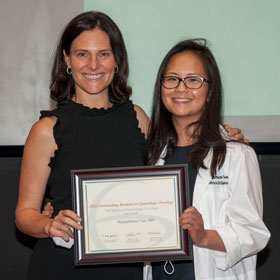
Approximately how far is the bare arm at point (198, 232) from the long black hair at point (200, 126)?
296 mm

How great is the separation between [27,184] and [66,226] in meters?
0.41

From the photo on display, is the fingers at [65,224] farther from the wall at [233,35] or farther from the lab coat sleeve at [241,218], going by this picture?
the wall at [233,35]

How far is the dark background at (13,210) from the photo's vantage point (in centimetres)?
344

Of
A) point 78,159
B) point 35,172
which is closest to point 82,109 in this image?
point 78,159

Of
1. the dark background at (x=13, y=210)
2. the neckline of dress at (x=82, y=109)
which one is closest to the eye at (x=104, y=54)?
the neckline of dress at (x=82, y=109)

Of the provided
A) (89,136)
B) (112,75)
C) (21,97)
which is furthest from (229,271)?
(21,97)

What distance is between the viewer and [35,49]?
348 centimetres

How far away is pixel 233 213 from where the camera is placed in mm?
2291

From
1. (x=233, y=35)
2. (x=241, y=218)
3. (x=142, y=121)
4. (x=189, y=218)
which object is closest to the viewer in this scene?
(x=189, y=218)

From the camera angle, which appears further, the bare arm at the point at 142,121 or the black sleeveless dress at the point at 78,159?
the bare arm at the point at 142,121

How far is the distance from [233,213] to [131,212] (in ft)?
1.63

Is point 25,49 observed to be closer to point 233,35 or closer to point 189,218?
point 233,35

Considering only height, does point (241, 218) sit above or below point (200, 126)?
below

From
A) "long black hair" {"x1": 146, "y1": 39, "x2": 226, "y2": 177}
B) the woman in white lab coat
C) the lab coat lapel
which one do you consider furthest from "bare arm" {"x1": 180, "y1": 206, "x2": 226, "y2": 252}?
"long black hair" {"x1": 146, "y1": 39, "x2": 226, "y2": 177}
